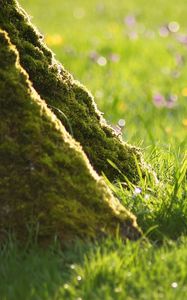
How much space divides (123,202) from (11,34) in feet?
3.56

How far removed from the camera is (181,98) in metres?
10.5

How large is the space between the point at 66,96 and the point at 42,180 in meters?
0.87

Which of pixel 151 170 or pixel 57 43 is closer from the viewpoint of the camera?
pixel 151 170

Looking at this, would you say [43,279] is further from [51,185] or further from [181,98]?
[181,98]

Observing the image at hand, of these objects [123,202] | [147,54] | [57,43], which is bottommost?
[123,202]

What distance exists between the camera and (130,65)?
39.9 ft

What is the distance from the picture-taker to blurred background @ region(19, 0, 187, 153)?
9.10 meters

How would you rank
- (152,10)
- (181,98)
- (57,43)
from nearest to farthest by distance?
1. (181,98)
2. (57,43)
3. (152,10)

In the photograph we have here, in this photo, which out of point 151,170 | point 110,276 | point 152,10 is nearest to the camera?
point 110,276

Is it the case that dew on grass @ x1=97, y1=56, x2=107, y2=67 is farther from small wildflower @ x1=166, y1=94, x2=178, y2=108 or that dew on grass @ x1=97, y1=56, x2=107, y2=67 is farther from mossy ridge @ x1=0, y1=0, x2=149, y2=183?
mossy ridge @ x1=0, y1=0, x2=149, y2=183

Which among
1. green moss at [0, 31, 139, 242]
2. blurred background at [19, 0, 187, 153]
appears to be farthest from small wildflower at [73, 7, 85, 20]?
green moss at [0, 31, 139, 242]

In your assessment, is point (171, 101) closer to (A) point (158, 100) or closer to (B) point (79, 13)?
(A) point (158, 100)

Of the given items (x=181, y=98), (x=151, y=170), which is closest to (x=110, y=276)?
(x=151, y=170)

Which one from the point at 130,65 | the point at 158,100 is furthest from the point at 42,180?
the point at 130,65
